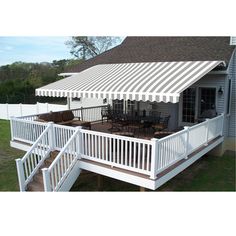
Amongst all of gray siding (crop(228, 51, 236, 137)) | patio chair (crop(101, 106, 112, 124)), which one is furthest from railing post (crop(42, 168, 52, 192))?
gray siding (crop(228, 51, 236, 137))

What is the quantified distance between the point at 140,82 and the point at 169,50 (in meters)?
8.66

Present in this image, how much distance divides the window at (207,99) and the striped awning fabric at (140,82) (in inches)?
145

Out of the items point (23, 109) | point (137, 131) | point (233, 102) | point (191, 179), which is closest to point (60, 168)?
point (137, 131)

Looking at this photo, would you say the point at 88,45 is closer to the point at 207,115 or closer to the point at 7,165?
the point at 7,165

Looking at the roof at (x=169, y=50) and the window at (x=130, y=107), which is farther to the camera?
the window at (x=130, y=107)

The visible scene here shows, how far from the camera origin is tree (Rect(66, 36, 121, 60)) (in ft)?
167

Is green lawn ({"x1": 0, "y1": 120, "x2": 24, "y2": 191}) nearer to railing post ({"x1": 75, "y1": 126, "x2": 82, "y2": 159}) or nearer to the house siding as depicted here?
railing post ({"x1": 75, "y1": 126, "x2": 82, "y2": 159})

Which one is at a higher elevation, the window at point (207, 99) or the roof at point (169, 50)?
the roof at point (169, 50)

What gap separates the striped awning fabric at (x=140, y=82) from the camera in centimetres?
941

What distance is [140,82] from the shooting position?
1077 centimetres

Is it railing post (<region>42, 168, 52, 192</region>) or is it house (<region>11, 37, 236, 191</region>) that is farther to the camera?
house (<region>11, 37, 236, 191</region>)

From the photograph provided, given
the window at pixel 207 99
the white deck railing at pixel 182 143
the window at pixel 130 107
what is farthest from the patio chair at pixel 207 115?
the window at pixel 130 107

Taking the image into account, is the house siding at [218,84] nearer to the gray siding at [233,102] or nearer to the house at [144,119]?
the house at [144,119]

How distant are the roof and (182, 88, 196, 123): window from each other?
2081 millimetres
